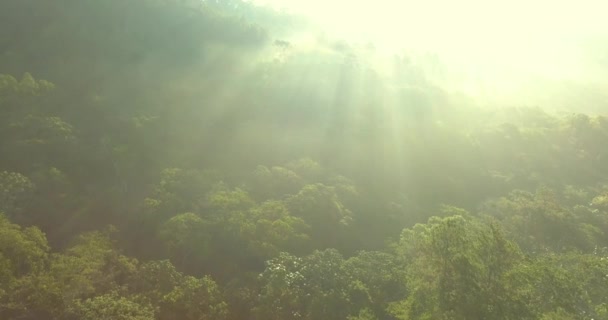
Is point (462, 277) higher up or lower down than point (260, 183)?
lower down

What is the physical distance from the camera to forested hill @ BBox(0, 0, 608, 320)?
34.5 meters

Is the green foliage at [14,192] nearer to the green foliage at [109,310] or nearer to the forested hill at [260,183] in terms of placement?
the forested hill at [260,183]

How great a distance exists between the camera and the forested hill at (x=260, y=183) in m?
34.5

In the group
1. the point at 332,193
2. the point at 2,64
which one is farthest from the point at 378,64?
the point at 2,64

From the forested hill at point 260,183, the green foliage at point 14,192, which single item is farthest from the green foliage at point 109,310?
the green foliage at point 14,192

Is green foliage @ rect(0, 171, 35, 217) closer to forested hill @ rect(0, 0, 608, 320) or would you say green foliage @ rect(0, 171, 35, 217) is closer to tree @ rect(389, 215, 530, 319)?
forested hill @ rect(0, 0, 608, 320)

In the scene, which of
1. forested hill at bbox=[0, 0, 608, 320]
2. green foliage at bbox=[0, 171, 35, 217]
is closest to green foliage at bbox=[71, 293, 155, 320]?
forested hill at bbox=[0, 0, 608, 320]

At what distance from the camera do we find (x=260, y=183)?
64.0 m

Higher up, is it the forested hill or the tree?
the forested hill

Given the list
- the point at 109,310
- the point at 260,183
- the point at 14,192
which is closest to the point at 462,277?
the point at 109,310

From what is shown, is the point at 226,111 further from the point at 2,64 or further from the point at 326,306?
the point at 326,306

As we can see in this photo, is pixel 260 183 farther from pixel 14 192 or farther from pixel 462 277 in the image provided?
pixel 462 277

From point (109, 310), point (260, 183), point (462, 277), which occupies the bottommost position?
point (462, 277)

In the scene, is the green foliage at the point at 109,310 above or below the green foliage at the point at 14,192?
below
